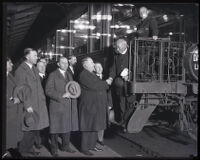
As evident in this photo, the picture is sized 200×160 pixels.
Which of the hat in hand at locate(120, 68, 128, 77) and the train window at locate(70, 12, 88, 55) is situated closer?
the hat in hand at locate(120, 68, 128, 77)

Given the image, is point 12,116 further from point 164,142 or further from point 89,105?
point 164,142

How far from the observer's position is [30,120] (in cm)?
484

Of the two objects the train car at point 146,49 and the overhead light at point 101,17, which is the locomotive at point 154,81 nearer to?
the train car at point 146,49

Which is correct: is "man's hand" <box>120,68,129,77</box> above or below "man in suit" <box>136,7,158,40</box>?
below

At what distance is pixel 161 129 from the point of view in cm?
776

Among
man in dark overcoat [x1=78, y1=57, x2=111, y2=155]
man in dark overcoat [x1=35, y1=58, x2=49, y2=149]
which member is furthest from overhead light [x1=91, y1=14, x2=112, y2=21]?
man in dark overcoat [x1=78, y1=57, x2=111, y2=155]

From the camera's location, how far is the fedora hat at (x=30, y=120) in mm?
4836

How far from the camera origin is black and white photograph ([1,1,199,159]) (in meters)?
4.95

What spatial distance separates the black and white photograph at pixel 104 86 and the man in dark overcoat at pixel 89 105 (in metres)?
0.02

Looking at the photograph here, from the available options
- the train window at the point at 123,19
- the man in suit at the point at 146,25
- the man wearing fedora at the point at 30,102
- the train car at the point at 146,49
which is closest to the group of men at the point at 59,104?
the man wearing fedora at the point at 30,102

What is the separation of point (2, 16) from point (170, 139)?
441cm

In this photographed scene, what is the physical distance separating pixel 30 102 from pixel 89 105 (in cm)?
105

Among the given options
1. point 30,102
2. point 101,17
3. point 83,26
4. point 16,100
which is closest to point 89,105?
point 30,102

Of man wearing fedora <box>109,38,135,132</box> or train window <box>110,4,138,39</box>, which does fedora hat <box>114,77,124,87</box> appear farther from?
train window <box>110,4,138,39</box>
